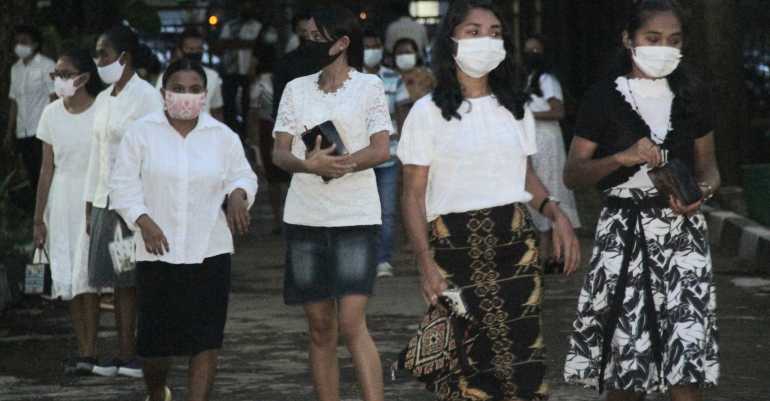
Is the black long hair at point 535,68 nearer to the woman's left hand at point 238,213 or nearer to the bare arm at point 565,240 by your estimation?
the woman's left hand at point 238,213

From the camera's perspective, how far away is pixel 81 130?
24.8 ft

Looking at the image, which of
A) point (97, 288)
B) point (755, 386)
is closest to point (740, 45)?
point (755, 386)

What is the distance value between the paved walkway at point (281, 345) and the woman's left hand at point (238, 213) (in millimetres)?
1192

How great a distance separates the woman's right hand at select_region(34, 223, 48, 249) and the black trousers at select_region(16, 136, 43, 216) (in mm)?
5545

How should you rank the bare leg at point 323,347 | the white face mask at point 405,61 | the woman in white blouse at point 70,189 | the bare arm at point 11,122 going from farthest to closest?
1. the bare arm at point 11,122
2. the white face mask at point 405,61
3. the woman in white blouse at point 70,189
4. the bare leg at point 323,347

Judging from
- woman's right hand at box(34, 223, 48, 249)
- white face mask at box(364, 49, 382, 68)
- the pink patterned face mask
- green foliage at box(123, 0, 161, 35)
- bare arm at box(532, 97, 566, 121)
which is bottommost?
woman's right hand at box(34, 223, 48, 249)

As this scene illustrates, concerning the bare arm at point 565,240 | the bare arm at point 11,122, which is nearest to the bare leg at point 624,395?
the bare arm at point 565,240

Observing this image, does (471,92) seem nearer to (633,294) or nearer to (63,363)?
(633,294)

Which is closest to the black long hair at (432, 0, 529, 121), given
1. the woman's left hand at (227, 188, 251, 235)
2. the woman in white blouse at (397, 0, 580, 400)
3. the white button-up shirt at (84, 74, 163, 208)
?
the woman in white blouse at (397, 0, 580, 400)

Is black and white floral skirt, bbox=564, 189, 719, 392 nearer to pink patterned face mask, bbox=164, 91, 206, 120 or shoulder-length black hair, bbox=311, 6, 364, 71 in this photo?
shoulder-length black hair, bbox=311, 6, 364, 71

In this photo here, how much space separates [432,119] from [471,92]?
9.4 inches

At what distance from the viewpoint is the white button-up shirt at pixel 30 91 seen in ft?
43.2

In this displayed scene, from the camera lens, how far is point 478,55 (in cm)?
494

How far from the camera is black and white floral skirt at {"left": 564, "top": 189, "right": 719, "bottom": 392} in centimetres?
507
